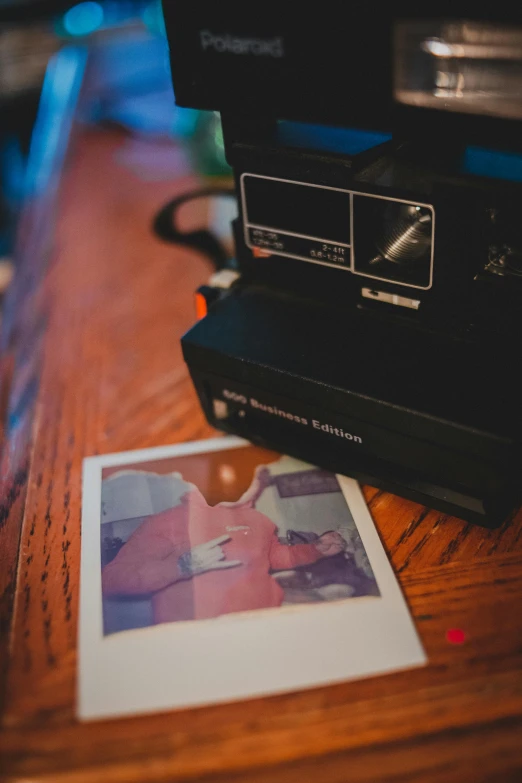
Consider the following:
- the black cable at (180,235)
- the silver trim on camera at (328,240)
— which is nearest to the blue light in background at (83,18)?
the black cable at (180,235)

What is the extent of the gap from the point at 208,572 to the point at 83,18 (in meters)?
1.80

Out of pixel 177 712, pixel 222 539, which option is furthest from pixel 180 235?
pixel 177 712

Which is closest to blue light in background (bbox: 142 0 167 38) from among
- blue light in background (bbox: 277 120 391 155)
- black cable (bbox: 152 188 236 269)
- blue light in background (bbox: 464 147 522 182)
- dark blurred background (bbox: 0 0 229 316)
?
dark blurred background (bbox: 0 0 229 316)

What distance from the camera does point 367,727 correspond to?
0.50 meters

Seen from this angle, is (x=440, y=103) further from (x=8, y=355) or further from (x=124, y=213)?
(x=124, y=213)

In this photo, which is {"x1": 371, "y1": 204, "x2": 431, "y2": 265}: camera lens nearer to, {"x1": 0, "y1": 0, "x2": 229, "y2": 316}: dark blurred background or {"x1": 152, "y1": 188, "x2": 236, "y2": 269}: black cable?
{"x1": 152, "y1": 188, "x2": 236, "y2": 269}: black cable

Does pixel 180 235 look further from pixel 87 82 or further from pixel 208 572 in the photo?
pixel 87 82

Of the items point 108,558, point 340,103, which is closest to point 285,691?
point 108,558

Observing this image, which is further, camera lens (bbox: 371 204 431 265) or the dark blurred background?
the dark blurred background

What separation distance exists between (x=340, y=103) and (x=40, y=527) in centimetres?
46

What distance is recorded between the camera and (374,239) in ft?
2.18

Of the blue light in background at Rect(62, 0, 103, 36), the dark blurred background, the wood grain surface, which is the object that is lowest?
the wood grain surface

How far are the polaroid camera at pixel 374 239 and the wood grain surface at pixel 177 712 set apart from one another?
0.07 metres

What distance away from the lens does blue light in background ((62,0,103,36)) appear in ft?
6.19
